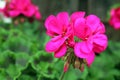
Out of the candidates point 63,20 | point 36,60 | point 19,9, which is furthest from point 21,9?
point 63,20

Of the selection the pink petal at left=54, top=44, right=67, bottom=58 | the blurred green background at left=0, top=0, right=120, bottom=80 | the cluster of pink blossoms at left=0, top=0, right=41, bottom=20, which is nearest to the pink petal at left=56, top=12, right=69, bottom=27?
the pink petal at left=54, top=44, right=67, bottom=58

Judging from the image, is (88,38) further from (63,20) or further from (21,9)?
(21,9)

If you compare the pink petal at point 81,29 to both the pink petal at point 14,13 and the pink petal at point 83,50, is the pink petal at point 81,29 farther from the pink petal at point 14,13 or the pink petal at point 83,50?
the pink petal at point 14,13

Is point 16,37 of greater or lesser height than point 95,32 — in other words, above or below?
below

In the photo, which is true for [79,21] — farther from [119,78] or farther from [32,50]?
[119,78]

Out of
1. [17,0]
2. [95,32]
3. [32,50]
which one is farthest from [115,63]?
[95,32]

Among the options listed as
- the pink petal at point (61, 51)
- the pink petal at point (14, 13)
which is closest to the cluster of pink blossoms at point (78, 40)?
the pink petal at point (61, 51)

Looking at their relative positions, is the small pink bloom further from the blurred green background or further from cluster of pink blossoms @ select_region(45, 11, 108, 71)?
cluster of pink blossoms @ select_region(45, 11, 108, 71)

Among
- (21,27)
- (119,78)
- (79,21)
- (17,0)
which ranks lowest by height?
(119,78)
